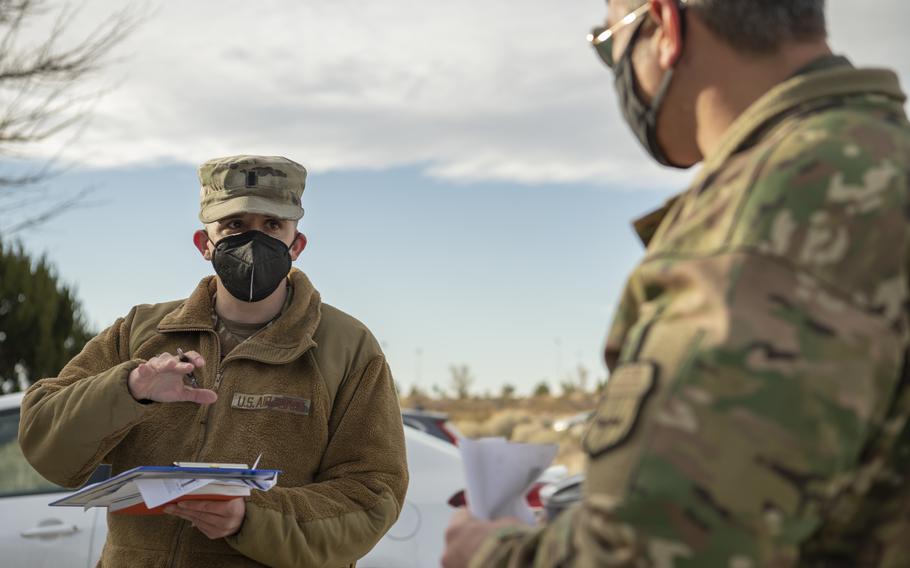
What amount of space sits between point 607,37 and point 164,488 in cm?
160

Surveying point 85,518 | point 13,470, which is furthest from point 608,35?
point 13,470

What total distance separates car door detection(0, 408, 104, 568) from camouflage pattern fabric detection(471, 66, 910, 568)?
438 centimetres

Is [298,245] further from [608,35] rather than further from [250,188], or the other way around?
[608,35]

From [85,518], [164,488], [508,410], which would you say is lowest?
[508,410]

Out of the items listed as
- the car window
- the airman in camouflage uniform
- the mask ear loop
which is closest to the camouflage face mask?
the mask ear loop

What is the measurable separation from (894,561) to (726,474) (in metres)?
0.33

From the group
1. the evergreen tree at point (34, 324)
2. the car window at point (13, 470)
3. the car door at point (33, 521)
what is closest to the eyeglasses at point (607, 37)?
the car door at point (33, 521)

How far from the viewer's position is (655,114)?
1773mm

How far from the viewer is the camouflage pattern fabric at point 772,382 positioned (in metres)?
1.30

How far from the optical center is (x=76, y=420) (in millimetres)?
3031

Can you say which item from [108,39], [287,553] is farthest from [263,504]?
[108,39]

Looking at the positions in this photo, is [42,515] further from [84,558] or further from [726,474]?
[726,474]

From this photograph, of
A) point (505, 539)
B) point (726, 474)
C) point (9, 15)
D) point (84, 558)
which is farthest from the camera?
point (9, 15)

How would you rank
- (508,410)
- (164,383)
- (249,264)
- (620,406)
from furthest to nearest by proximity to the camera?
A: (508,410) < (249,264) < (164,383) < (620,406)
